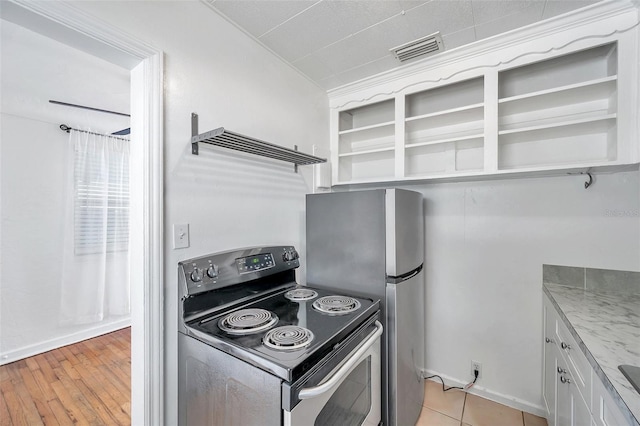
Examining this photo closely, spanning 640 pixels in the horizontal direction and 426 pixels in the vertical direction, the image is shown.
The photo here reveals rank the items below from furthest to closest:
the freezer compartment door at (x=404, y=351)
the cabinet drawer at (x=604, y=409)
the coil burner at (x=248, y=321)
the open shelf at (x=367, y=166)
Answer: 1. the open shelf at (x=367, y=166)
2. the freezer compartment door at (x=404, y=351)
3. the coil burner at (x=248, y=321)
4. the cabinet drawer at (x=604, y=409)

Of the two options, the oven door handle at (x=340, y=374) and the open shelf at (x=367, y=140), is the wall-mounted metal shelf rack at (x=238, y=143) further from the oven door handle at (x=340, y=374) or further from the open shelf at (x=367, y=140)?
the oven door handle at (x=340, y=374)

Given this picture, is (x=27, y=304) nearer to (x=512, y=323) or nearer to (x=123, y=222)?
(x=123, y=222)

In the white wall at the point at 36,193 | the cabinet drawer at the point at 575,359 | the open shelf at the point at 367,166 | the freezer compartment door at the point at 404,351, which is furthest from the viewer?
the open shelf at the point at 367,166

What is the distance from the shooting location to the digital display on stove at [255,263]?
141 centimetres

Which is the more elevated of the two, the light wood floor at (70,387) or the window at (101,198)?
the window at (101,198)

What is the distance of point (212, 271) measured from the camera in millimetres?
1275

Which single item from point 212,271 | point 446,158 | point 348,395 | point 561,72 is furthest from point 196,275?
point 561,72

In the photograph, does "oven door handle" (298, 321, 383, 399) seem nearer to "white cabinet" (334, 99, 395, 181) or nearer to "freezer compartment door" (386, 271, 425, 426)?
"freezer compartment door" (386, 271, 425, 426)

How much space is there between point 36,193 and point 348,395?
330 centimetres

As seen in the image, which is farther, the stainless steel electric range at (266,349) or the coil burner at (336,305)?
the coil burner at (336,305)

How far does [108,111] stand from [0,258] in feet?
5.41

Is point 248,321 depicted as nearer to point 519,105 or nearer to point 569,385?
point 569,385

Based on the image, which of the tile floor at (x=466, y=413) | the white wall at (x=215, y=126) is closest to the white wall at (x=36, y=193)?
the white wall at (x=215, y=126)

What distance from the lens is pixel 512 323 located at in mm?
1872
